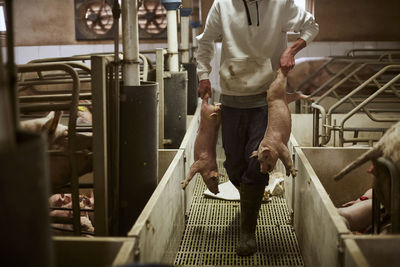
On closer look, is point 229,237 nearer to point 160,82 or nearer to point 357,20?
point 160,82

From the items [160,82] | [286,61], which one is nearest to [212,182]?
[286,61]

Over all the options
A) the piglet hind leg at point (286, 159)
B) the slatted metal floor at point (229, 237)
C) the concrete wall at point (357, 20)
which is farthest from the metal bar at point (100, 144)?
the concrete wall at point (357, 20)

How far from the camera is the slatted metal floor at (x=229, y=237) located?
3375 mm

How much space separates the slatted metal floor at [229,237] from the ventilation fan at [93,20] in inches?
230

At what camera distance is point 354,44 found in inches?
372

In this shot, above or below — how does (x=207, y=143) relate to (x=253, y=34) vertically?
below

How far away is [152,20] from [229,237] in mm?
6555

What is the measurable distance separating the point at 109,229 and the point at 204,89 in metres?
1.15

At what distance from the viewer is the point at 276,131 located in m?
3.30

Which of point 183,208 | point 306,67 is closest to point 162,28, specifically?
point 306,67

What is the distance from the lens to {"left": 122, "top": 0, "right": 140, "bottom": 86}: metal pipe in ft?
10.4

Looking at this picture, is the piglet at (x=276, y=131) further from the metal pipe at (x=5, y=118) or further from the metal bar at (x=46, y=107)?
the metal pipe at (x=5, y=118)

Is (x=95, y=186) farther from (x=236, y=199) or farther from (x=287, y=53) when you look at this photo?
(x=236, y=199)

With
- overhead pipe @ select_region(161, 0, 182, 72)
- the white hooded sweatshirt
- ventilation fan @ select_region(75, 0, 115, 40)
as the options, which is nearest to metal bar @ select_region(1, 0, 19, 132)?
the white hooded sweatshirt
